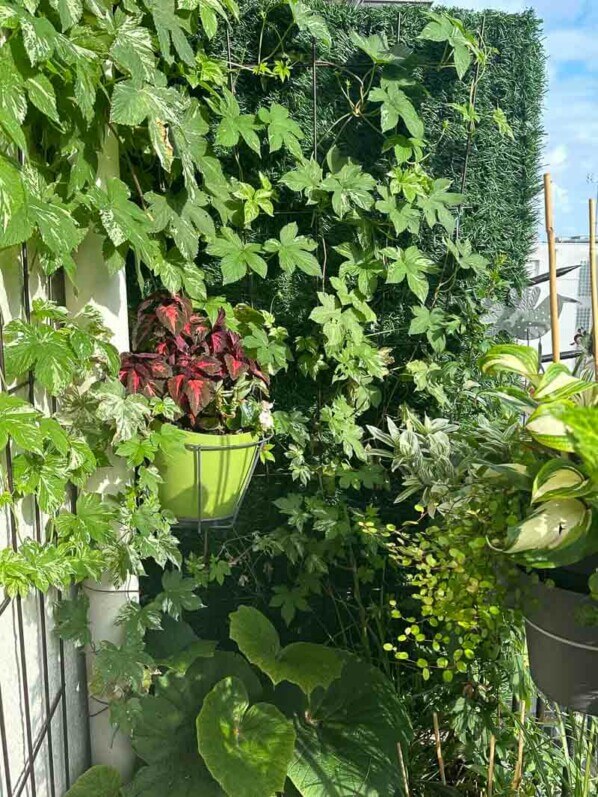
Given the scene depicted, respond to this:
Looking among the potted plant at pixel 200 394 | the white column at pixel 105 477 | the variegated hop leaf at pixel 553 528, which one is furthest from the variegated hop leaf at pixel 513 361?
the white column at pixel 105 477

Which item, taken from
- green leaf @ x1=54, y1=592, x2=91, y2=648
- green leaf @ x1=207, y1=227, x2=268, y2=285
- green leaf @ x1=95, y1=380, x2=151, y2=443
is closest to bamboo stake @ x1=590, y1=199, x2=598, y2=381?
green leaf @ x1=207, y1=227, x2=268, y2=285

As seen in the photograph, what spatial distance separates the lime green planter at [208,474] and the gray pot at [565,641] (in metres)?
0.72

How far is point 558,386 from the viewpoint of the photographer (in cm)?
118

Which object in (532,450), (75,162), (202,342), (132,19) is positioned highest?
(132,19)

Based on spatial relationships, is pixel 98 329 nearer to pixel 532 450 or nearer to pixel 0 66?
pixel 0 66

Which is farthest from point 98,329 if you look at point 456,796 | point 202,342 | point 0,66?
point 456,796

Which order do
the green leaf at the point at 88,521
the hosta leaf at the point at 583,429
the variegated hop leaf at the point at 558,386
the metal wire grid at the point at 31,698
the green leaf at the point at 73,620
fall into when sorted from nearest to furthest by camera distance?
the hosta leaf at the point at 583,429, the variegated hop leaf at the point at 558,386, the metal wire grid at the point at 31,698, the green leaf at the point at 88,521, the green leaf at the point at 73,620

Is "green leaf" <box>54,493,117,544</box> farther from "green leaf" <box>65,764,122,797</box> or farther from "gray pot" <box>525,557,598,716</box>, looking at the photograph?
"gray pot" <box>525,557,598,716</box>

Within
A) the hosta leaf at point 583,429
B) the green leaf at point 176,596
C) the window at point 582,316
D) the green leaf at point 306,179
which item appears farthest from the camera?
the window at point 582,316

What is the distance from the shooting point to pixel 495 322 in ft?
6.59

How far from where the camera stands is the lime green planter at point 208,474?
161cm

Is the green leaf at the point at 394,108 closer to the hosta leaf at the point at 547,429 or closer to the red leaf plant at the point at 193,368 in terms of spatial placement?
the red leaf plant at the point at 193,368

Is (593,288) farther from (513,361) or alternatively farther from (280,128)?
(280,128)

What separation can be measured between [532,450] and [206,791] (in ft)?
3.41
